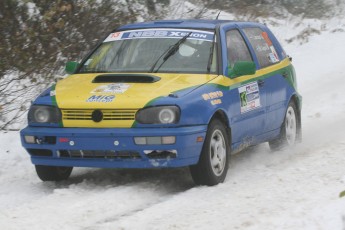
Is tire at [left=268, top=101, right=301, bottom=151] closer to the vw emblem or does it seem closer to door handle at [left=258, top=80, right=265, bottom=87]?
door handle at [left=258, top=80, right=265, bottom=87]

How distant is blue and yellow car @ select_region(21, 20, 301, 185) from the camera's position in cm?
645

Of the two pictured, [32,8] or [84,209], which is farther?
[32,8]

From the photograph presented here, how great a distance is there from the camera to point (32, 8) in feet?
36.2

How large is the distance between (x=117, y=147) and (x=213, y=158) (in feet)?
3.15

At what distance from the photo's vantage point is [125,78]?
23.2 ft

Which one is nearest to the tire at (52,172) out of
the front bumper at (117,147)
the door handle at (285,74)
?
the front bumper at (117,147)

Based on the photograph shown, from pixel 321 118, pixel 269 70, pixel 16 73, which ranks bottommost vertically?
pixel 321 118

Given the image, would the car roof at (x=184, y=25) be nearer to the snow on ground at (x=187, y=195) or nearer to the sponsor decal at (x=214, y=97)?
the sponsor decal at (x=214, y=97)

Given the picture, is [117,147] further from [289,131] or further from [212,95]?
[289,131]

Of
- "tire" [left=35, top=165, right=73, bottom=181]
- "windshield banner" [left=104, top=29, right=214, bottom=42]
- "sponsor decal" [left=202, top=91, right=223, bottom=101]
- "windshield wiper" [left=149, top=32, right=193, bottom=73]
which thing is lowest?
"tire" [left=35, top=165, right=73, bottom=181]

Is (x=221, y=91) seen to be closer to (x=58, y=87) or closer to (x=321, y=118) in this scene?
(x=58, y=87)

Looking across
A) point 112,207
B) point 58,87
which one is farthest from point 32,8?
point 112,207

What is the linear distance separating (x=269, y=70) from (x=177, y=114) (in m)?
2.30

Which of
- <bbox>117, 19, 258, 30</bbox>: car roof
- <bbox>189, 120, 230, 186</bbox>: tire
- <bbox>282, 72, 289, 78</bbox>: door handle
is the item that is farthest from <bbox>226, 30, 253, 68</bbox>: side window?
<bbox>189, 120, 230, 186</bbox>: tire
